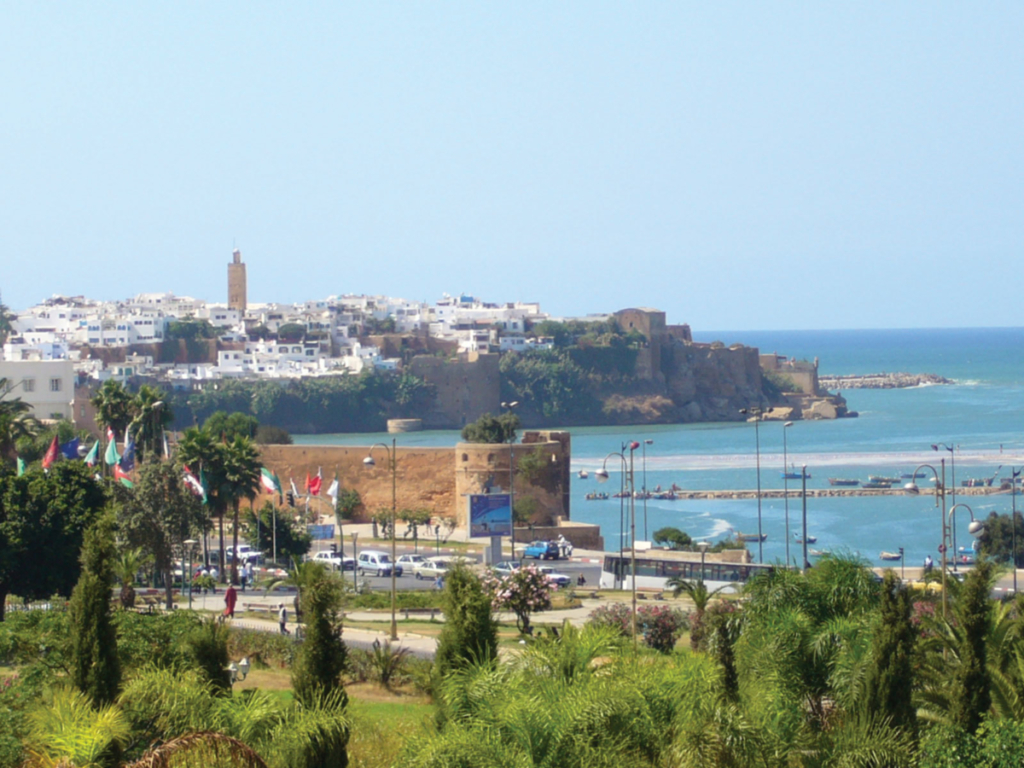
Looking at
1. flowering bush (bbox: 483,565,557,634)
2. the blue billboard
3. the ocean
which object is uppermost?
flowering bush (bbox: 483,565,557,634)

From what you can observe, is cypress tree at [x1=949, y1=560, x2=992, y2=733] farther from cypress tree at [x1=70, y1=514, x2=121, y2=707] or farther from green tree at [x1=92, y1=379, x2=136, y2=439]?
green tree at [x1=92, y1=379, x2=136, y2=439]

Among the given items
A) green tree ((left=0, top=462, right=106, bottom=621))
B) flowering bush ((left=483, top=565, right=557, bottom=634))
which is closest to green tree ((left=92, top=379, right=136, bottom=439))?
green tree ((left=0, top=462, right=106, bottom=621))

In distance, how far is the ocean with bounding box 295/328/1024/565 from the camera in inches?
1998

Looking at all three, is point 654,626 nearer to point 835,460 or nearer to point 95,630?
point 95,630

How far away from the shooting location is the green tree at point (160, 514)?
83.9ft

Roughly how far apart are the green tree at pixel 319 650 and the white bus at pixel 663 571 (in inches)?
708

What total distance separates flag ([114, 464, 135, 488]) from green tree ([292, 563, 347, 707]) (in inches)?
672

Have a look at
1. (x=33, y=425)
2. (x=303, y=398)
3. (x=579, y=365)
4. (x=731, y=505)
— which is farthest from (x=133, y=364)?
(x=33, y=425)

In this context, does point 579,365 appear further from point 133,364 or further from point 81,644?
point 81,644

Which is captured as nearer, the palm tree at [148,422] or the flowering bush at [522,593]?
the flowering bush at [522,593]

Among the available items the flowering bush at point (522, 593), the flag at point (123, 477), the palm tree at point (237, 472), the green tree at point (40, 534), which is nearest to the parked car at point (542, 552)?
the palm tree at point (237, 472)

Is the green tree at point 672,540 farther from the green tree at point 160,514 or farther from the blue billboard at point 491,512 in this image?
the green tree at point 160,514

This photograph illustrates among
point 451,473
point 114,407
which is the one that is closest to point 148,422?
point 114,407

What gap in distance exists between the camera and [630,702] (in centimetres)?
962
